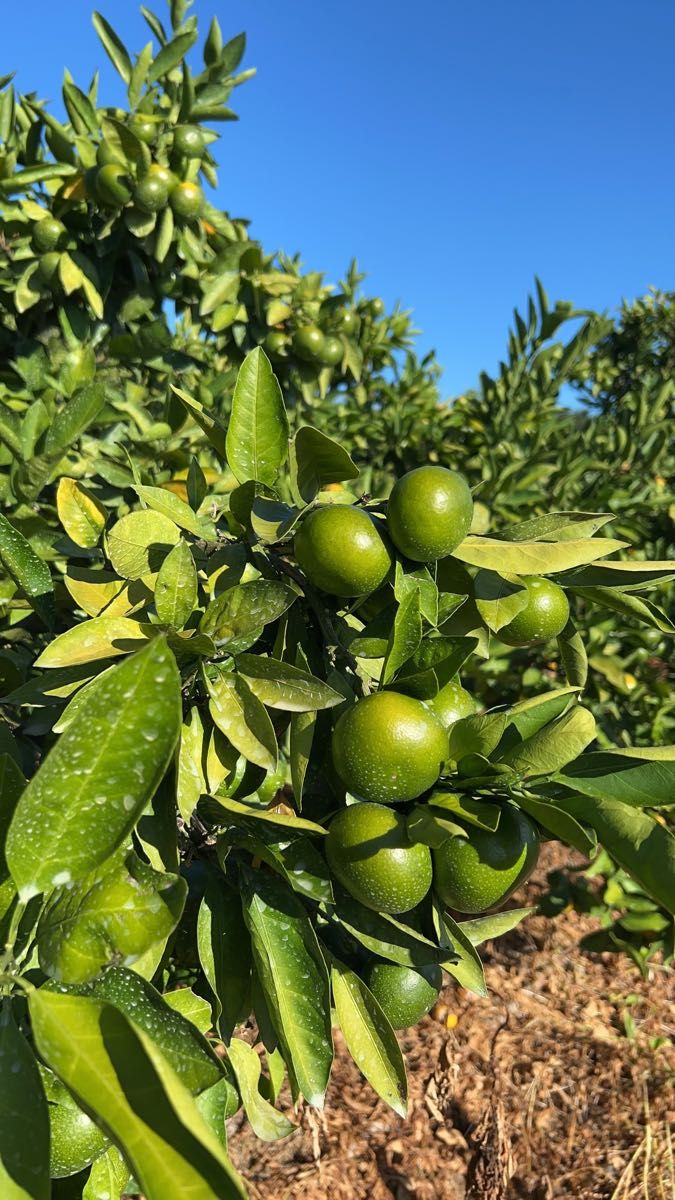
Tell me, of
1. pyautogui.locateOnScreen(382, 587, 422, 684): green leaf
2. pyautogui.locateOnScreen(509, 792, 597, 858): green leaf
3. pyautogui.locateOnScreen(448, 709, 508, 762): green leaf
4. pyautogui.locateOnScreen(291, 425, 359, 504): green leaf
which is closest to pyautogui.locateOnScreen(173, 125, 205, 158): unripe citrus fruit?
pyautogui.locateOnScreen(291, 425, 359, 504): green leaf

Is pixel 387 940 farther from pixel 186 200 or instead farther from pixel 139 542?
pixel 186 200

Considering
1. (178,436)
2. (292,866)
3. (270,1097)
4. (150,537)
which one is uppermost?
(178,436)

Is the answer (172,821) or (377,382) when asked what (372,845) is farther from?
(377,382)

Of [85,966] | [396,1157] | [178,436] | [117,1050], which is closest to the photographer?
[117,1050]

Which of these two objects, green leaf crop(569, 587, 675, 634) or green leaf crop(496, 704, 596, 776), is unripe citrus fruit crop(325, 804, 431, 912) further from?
green leaf crop(569, 587, 675, 634)

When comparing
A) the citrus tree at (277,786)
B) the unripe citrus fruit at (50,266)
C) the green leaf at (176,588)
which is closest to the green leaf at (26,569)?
the citrus tree at (277,786)

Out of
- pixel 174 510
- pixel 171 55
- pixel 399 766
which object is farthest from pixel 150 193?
pixel 399 766

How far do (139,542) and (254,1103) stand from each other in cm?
71

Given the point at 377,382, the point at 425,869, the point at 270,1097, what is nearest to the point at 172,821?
the point at 425,869

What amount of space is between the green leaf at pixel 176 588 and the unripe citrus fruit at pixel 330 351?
130cm

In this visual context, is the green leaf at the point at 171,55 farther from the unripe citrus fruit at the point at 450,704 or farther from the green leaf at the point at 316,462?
the unripe citrus fruit at the point at 450,704

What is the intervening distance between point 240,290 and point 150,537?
1270 mm

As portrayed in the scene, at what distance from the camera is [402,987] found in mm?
784

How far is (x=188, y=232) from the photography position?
1.75 m
